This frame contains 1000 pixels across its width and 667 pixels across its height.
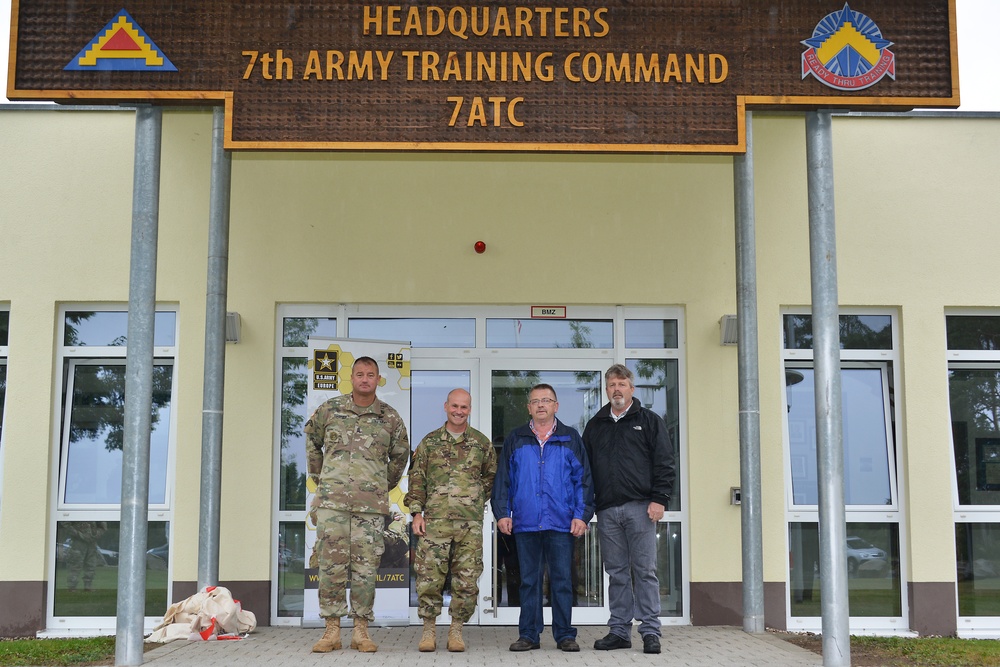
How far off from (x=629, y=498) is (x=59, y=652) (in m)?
3.71

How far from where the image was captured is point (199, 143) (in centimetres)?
891

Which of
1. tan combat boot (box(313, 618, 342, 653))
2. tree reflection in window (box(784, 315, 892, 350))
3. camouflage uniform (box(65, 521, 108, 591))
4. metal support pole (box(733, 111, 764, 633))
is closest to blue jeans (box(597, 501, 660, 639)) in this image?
metal support pole (box(733, 111, 764, 633))

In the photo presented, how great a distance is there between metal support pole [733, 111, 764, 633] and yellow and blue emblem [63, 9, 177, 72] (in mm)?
4011

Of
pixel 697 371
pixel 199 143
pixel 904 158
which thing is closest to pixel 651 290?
pixel 697 371

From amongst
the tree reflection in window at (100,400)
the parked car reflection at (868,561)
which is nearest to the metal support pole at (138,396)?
the tree reflection in window at (100,400)

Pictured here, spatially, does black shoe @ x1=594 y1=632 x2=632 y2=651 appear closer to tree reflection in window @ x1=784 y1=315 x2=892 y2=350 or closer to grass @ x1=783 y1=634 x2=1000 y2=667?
grass @ x1=783 y1=634 x2=1000 y2=667

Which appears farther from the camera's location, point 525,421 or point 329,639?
point 525,421

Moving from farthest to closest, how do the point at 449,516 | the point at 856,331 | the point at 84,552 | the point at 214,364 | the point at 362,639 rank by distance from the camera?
the point at 856,331 < the point at 84,552 < the point at 214,364 < the point at 449,516 < the point at 362,639

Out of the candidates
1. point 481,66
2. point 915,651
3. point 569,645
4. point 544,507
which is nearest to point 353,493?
point 544,507

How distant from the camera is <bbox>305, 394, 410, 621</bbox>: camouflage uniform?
6.66 meters

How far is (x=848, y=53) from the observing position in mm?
6348

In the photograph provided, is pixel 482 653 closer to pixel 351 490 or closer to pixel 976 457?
pixel 351 490

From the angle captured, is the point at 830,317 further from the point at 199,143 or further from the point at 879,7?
the point at 199,143

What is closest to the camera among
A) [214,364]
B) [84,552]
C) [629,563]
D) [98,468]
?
[629,563]
